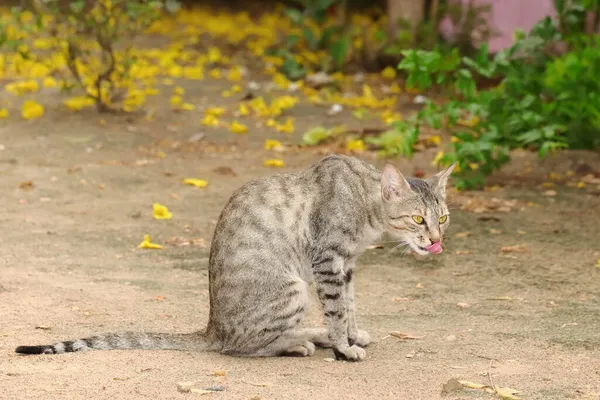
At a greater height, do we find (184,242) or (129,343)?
(129,343)

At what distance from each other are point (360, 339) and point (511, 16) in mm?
8927

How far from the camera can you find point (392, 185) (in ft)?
17.4

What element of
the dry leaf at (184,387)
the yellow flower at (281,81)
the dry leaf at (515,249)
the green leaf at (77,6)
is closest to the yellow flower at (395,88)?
the yellow flower at (281,81)

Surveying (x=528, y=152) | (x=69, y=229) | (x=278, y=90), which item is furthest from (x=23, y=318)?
(x=278, y=90)

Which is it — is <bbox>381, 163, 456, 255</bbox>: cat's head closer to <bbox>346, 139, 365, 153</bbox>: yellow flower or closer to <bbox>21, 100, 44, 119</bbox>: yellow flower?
<bbox>346, 139, 365, 153</bbox>: yellow flower

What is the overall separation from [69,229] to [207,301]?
1.77 meters

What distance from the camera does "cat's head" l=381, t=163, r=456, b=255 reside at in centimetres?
525

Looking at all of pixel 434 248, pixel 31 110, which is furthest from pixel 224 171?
pixel 434 248

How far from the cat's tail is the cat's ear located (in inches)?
47.3

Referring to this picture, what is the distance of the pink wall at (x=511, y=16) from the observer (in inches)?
507

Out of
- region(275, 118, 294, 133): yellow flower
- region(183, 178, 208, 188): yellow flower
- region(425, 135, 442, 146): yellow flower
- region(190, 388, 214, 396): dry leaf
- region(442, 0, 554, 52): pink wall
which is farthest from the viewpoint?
region(442, 0, 554, 52): pink wall

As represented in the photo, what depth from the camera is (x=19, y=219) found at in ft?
24.9

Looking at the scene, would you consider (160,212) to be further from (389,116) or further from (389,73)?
(389,73)

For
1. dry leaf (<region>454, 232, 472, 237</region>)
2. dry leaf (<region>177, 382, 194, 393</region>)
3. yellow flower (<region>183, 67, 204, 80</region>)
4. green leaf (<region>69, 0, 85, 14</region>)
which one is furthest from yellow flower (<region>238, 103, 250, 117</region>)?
dry leaf (<region>177, 382, 194, 393</region>)
